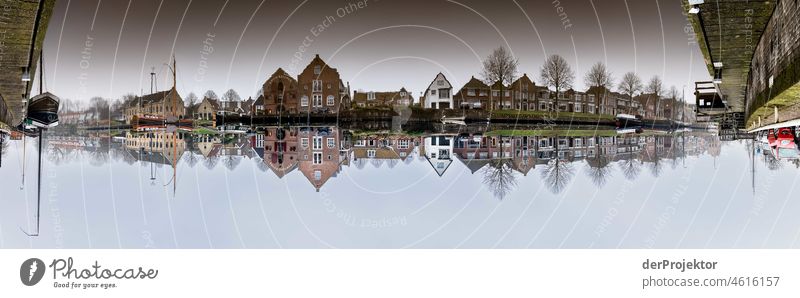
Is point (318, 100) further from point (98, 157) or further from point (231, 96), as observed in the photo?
point (98, 157)

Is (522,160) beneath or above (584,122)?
beneath

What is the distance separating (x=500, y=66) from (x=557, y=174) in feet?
4.73

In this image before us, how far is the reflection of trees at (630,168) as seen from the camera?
20.9 ft

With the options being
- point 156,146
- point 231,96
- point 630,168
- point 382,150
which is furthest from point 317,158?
point 630,168

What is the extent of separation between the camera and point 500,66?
6.91 meters

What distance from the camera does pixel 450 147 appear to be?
674cm

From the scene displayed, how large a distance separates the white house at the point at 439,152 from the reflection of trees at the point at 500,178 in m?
0.44

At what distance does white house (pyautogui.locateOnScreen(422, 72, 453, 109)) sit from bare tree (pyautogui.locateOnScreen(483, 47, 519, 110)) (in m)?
0.48

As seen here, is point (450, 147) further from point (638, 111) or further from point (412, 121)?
point (638, 111)

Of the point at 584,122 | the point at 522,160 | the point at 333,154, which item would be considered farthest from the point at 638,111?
the point at 333,154

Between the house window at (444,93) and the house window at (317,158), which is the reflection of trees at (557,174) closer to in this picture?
the house window at (444,93)

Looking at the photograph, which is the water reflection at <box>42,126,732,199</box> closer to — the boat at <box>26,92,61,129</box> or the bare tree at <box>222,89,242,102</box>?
the boat at <box>26,92,61,129</box>

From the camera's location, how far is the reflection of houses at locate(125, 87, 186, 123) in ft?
21.4

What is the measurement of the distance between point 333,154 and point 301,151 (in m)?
0.36
